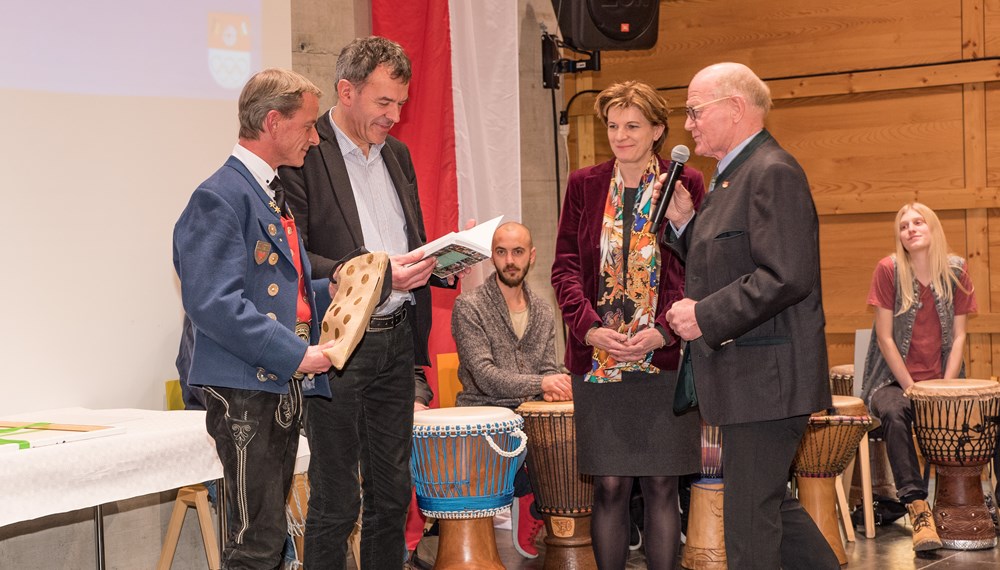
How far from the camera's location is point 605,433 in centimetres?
329

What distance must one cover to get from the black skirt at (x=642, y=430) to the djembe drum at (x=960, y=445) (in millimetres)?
1826

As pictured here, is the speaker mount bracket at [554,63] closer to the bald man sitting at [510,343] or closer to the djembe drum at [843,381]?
→ the bald man sitting at [510,343]

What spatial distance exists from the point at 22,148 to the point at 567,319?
1867 millimetres

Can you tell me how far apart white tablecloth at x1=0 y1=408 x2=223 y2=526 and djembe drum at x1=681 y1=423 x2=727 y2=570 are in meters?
1.89

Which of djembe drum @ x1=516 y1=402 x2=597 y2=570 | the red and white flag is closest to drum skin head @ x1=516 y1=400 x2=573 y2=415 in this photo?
djembe drum @ x1=516 y1=402 x2=597 y2=570

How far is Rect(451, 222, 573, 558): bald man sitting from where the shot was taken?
4.44 meters

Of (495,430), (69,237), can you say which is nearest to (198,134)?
(69,237)

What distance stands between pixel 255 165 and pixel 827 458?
2917 millimetres

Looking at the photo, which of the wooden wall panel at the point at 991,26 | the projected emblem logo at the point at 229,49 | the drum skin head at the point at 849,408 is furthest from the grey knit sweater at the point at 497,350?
the wooden wall panel at the point at 991,26

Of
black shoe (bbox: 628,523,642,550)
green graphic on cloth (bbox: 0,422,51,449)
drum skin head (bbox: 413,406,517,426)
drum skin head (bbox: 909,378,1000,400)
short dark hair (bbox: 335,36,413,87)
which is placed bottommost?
black shoe (bbox: 628,523,642,550)

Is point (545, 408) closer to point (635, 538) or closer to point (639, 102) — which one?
point (635, 538)

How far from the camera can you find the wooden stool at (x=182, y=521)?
372 centimetres

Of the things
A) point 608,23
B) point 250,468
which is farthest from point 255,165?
point 608,23

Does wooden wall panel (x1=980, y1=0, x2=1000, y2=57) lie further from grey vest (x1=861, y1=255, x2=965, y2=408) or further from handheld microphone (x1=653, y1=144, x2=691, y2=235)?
handheld microphone (x1=653, y1=144, x2=691, y2=235)
